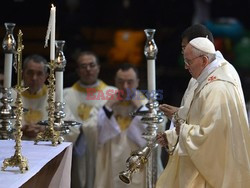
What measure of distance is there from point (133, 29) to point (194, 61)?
15.7 feet

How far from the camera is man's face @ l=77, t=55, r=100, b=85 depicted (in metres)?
6.02

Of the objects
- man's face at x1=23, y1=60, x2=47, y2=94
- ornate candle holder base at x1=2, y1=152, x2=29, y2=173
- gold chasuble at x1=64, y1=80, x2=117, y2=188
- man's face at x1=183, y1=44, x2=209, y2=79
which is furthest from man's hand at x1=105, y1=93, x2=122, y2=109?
ornate candle holder base at x1=2, y1=152, x2=29, y2=173

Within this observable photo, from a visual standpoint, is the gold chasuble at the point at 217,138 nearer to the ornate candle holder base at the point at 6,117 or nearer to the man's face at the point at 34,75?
the ornate candle holder base at the point at 6,117

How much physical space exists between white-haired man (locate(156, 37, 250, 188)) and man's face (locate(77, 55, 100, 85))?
215cm

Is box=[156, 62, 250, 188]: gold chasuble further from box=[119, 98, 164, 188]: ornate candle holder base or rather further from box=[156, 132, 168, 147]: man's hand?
box=[119, 98, 164, 188]: ornate candle holder base

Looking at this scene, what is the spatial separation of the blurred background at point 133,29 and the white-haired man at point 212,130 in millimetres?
3997

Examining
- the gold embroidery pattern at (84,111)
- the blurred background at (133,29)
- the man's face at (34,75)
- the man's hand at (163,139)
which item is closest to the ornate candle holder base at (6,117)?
the man's hand at (163,139)

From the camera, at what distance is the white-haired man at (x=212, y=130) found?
12.5 ft

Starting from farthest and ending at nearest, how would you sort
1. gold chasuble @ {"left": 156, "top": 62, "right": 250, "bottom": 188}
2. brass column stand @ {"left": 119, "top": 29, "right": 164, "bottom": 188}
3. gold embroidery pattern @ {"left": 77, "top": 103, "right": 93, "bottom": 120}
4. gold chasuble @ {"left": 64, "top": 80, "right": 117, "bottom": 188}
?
gold embroidery pattern @ {"left": 77, "top": 103, "right": 93, "bottom": 120}
gold chasuble @ {"left": 64, "top": 80, "right": 117, "bottom": 188}
brass column stand @ {"left": 119, "top": 29, "right": 164, "bottom": 188}
gold chasuble @ {"left": 156, "top": 62, "right": 250, "bottom": 188}

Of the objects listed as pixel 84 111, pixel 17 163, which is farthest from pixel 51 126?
pixel 84 111

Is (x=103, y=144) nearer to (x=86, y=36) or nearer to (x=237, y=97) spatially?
(x=237, y=97)

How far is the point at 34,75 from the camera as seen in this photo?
575 centimetres

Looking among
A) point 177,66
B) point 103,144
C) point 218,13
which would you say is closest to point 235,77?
point 103,144

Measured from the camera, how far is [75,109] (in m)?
6.24
